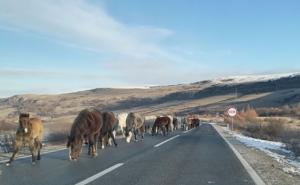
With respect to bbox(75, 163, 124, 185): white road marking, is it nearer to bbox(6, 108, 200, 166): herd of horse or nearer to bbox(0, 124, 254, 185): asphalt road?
bbox(0, 124, 254, 185): asphalt road

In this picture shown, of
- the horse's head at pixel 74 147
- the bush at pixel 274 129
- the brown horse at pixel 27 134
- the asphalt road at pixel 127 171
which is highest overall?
the brown horse at pixel 27 134

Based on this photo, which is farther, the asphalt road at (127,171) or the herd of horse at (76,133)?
the herd of horse at (76,133)

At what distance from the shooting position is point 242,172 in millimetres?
14508

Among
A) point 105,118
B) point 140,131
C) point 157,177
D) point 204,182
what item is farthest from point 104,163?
point 140,131

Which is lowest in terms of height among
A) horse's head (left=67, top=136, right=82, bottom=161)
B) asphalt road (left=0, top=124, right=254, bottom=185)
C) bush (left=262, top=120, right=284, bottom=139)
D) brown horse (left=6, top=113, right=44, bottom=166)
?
bush (left=262, top=120, right=284, bottom=139)

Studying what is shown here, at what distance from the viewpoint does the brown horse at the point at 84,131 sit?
695 inches

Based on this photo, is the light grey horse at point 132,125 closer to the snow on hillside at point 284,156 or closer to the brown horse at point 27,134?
the snow on hillside at point 284,156

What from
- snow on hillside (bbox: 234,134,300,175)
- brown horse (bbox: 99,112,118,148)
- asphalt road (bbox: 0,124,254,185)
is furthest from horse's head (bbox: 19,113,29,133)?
snow on hillside (bbox: 234,134,300,175)

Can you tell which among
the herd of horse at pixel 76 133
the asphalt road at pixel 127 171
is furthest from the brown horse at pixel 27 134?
the asphalt road at pixel 127 171

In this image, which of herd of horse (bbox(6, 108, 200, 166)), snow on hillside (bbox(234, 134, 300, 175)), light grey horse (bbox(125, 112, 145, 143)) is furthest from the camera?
light grey horse (bbox(125, 112, 145, 143))

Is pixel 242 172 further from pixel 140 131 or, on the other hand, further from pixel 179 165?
pixel 140 131

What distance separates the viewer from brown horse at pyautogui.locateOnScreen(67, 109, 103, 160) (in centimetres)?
1764

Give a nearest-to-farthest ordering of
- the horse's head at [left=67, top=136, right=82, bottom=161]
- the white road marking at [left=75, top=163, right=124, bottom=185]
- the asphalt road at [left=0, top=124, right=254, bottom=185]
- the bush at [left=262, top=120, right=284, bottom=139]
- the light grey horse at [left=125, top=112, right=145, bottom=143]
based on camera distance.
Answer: the white road marking at [left=75, top=163, right=124, bottom=185], the asphalt road at [left=0, top=124, right=254, bottom=185], the horse's head at [left=67, top=136, right=82, bottom=161], the light grey horse at [left=125, top=112, right=145, bottom=143], the bush at [left=262, top=120, right=284, bottom=139]

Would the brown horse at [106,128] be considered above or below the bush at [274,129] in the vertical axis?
above
